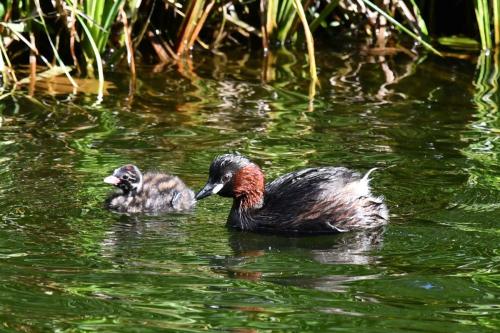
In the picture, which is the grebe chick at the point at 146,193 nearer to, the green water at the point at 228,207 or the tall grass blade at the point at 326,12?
the green water at the point at 228,207

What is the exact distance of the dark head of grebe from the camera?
23.1 ft

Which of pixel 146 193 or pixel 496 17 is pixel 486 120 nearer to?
pixel 496 17

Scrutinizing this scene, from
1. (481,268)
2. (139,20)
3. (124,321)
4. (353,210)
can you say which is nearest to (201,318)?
(124,321)

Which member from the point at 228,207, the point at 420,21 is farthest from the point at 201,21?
the point at 228,207

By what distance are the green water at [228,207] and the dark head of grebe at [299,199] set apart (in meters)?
0.15

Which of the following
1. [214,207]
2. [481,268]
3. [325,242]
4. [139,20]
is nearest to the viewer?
[481,268]

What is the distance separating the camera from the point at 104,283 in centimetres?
567

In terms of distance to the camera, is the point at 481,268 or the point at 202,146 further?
the point at 202,146

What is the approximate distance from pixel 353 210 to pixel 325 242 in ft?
1.15

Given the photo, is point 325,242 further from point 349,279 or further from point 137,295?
point 137,295

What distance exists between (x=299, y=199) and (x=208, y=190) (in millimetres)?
539

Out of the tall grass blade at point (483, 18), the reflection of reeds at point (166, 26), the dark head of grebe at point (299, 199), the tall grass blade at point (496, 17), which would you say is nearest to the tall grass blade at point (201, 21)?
the reflection of reeds at point (166, 26)

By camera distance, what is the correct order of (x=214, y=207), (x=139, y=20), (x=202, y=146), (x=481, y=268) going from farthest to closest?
(x=139, y=20)
(x=202, y=146)
(x=214, y=207)
(x=481, y=268)

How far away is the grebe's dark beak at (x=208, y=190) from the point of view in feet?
23.5
